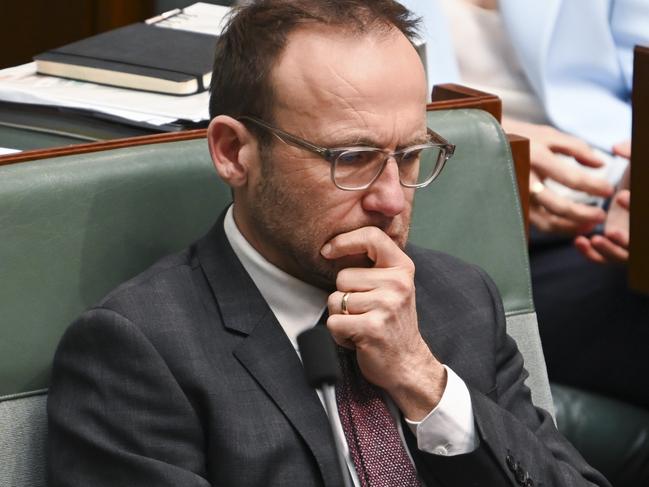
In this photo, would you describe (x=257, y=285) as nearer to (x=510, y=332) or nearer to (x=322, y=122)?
(x=322, y=122)

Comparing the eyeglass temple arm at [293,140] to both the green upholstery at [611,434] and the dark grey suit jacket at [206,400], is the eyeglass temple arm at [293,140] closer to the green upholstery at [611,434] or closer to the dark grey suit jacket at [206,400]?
the dark grey suit jacket at [206,400]

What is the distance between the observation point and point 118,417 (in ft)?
3.34

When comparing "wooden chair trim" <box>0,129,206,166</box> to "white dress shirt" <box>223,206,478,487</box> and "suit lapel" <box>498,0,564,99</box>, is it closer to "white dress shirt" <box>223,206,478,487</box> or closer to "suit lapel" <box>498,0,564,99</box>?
"white dress shirt" <box>223,206,478,487</box>

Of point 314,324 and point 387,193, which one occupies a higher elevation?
point 387,193

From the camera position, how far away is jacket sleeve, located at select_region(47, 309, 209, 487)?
1.01 meters

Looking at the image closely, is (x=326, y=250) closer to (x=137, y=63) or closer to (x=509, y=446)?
(x=509, y=446)

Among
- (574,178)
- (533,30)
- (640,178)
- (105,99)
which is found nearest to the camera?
(105,99)

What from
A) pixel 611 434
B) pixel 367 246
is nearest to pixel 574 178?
pixel 611 434

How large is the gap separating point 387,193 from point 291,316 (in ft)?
0.50

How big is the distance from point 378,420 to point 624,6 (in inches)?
41.1

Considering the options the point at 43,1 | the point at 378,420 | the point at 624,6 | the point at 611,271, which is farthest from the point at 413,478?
the point at 43,1

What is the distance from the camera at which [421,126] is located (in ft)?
3.68

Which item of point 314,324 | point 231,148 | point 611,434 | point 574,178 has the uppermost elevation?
point 231,148

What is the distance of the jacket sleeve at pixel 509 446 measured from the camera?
1.12m
